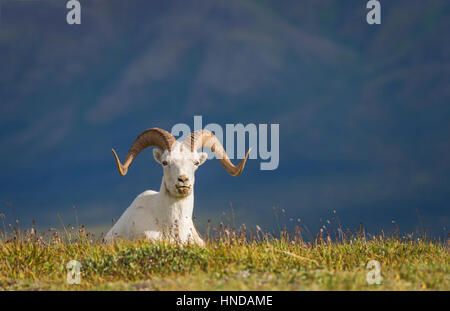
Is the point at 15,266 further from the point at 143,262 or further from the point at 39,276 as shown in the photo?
the point at 143,262

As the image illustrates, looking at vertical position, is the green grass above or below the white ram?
below

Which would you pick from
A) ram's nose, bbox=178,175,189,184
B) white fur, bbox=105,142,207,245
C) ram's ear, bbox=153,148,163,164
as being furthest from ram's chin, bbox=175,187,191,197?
ram's ear, bbox=153,148,163,164

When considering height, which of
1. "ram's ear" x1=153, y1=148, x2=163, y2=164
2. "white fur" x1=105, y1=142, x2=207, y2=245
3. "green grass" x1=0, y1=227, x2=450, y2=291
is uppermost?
"ram's ear" x1=153, y1=148, x2=163, y2=164

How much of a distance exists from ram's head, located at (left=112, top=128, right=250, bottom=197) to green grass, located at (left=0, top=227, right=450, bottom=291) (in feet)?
5.90

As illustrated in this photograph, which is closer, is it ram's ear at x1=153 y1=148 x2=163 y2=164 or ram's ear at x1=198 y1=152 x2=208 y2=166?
ram's ear at x1=153 y1=148 x2=163 y2=164

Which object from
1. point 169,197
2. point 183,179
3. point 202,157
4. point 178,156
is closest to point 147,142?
point 178,156

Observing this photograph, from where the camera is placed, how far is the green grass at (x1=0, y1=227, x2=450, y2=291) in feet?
24.3

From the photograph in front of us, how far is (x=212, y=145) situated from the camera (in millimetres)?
13102

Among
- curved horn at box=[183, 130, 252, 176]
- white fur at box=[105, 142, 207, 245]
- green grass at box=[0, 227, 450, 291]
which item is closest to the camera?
green grass at box=[0, 227, 450, 291]

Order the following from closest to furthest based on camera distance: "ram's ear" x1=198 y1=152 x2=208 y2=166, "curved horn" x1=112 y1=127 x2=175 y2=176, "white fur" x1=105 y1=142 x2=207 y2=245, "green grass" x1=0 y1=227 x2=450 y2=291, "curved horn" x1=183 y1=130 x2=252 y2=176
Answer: "green grass" x1=0 y1=227 x2=450 y2=291, "white fur" x1=105 y1=142 x2=207 y2=245, "curved horn" x1=112 y1=127 x2=175 y2=176, "curved horn" x1=183 y1=130 x2=252 y2=176, "ram's ear" x1=198 y1=152 x2=208 y2=166

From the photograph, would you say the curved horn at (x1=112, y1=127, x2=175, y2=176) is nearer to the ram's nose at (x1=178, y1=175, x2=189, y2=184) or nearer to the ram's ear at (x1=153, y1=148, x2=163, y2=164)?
the ram's ear at (x1=153, y1=148, x2=163, y2=164)

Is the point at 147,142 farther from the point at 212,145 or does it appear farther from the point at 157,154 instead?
the point at 212,145

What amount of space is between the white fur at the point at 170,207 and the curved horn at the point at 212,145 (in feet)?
0.85
